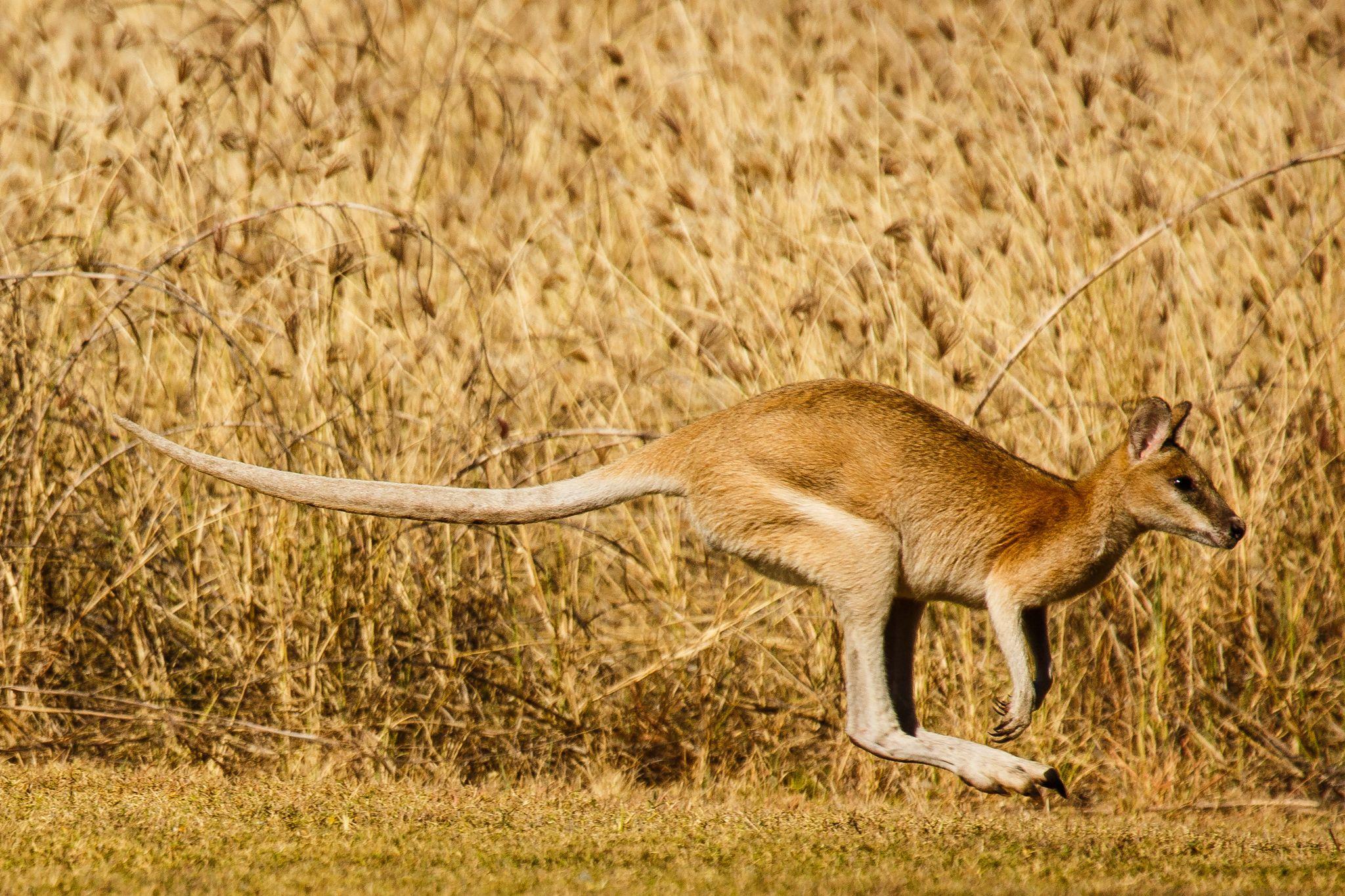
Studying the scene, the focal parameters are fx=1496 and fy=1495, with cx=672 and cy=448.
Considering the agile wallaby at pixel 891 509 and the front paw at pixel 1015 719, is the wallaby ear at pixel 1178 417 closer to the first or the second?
the agile wallaby at pixel 891 509

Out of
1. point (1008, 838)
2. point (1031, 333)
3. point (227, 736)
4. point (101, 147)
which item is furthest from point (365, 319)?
point (1008, 838)

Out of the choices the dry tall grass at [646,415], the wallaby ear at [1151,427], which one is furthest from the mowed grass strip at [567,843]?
the wallaby ear at [1151,427]

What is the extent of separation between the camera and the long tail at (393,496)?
14.6 ft

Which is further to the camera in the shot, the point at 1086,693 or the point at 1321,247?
the point at 1321,247

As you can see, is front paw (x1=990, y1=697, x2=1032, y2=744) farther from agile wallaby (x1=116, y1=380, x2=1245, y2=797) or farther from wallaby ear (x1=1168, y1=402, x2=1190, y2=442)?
wallaby ear (x1=1168, y1=402, x2=1190, y2=442)

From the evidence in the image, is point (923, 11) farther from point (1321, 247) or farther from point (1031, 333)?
point (1031, 333)

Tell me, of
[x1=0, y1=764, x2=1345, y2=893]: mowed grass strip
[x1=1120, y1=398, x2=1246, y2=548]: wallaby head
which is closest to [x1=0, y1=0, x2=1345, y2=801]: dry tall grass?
[x1=0, y1=764, x2=1345, y2=893]: mowed grass strip

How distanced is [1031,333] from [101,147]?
4651 mm

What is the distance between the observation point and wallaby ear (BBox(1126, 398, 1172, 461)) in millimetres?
4832

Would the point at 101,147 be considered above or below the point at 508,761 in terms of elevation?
above

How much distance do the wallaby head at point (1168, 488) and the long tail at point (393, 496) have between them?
1.81 metres

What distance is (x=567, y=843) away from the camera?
177 inches

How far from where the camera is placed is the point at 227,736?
5.79m

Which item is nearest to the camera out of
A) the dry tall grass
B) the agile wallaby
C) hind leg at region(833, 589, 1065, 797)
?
hind leg at region(833, 589, 1065, 797)
